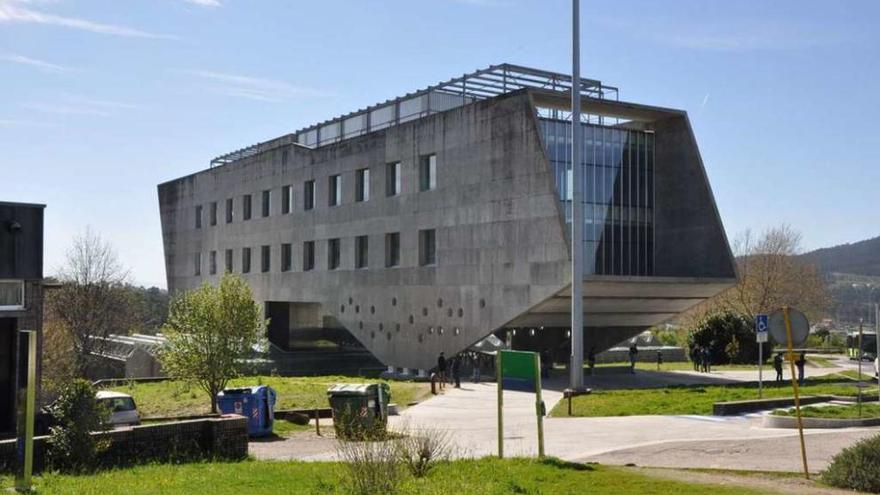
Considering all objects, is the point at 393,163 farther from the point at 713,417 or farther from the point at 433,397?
the point at 713,417

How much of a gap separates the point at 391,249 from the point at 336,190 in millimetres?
7068

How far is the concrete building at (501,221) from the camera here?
4044cm

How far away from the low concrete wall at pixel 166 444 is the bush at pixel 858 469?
35.6 ft

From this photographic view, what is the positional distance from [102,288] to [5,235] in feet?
163

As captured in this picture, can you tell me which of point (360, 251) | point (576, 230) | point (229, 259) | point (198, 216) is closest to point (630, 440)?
point (576, 230)

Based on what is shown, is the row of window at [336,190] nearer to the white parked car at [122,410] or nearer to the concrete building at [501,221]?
the concrete building at [501,221]

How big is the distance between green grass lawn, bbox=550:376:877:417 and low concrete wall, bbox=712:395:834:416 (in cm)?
56

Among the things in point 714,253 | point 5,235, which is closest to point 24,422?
point 5,235

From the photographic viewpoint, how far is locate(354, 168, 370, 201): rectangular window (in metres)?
52.1

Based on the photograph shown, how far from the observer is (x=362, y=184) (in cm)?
5262

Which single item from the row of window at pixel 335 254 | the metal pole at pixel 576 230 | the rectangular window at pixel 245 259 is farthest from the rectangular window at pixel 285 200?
the metal pole at pixel 576 230

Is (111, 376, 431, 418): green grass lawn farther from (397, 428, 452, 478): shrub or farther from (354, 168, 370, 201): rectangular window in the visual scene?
(397, 428, 452, 478): shrub

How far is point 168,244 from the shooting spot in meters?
77.4

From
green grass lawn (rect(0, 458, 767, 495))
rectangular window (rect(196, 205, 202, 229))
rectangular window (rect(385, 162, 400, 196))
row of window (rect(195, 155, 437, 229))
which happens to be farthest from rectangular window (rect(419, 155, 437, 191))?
green grass lawn (rect(0, 458, 767, 495))
